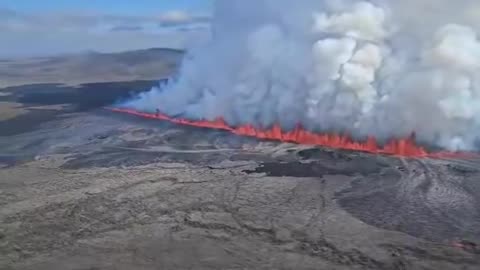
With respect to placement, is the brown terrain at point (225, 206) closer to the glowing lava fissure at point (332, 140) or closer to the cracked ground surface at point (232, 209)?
the cracked ground surface at point (232, 209)

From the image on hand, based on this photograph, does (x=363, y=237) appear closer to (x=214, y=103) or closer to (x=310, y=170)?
(x=310, y=170)

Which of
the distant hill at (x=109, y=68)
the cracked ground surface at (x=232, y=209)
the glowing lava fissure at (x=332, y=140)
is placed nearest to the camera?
the cracked ground surface at (x=232, y=209)

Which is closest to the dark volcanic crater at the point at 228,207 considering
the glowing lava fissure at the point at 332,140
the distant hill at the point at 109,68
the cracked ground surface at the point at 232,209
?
the cracked ground surface at the point at 232,209

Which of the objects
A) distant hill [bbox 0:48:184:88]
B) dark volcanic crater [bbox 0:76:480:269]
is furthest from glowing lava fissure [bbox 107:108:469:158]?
distant hill [bbox 0:48:184:88]

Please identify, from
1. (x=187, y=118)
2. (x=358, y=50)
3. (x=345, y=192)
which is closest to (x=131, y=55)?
(x=187, y=118)

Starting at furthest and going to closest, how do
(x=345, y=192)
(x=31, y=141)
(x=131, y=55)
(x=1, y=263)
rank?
(x=131, y=55), (x=31, y=141), (x=345, y=192), (x=1, y=263)

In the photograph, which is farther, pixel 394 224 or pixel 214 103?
pixel 214 103

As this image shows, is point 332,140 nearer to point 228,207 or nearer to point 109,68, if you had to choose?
point 228,207
